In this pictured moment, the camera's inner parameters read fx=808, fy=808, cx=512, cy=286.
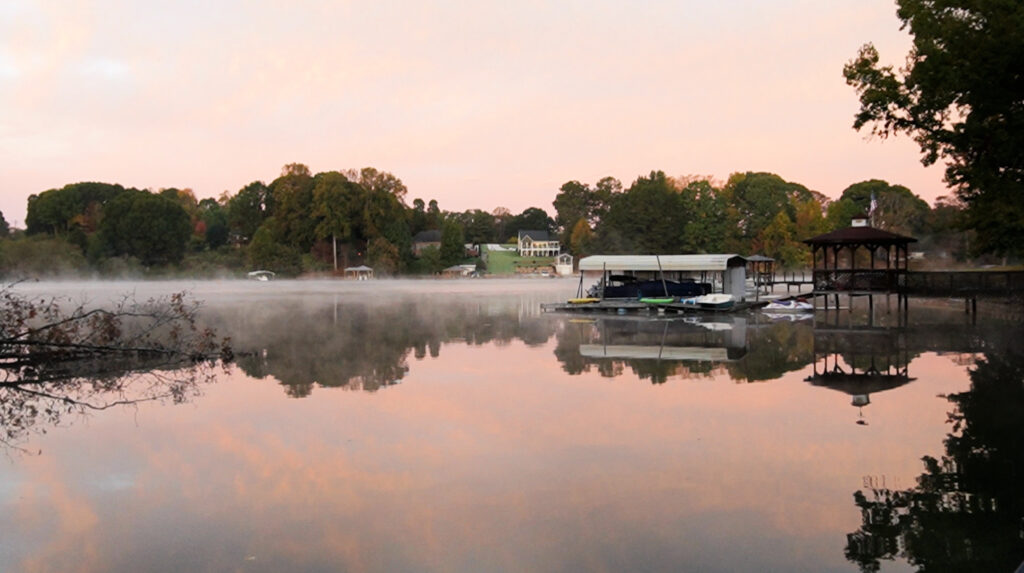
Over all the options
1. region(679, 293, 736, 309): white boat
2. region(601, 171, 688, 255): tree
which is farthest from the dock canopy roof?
region(601, 171, 688, 255): tree

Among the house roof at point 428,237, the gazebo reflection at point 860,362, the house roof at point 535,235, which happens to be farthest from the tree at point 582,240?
the gazebo reflection at point 860,362

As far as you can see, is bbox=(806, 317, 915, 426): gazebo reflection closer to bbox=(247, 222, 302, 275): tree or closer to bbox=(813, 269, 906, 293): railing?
bbox=(813, 269, 906, 293): railing

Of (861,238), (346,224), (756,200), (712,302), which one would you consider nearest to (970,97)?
(861,238)

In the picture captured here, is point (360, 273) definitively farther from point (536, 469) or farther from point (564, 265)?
point (536, 469)

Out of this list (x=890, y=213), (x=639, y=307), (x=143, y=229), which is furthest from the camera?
(x=143, y=229)

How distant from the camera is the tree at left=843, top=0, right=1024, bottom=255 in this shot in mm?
22031

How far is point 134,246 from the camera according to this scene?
94.8m

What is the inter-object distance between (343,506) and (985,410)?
9.79 metres

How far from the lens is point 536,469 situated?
9.24m

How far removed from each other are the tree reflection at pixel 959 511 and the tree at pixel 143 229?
9720 cm

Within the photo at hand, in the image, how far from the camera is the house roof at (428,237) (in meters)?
138

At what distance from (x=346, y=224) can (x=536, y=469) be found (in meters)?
96.2

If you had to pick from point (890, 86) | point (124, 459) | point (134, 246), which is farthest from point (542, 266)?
point (124, 459)

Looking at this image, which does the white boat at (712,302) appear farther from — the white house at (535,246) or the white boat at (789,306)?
the white house at (535,246)
